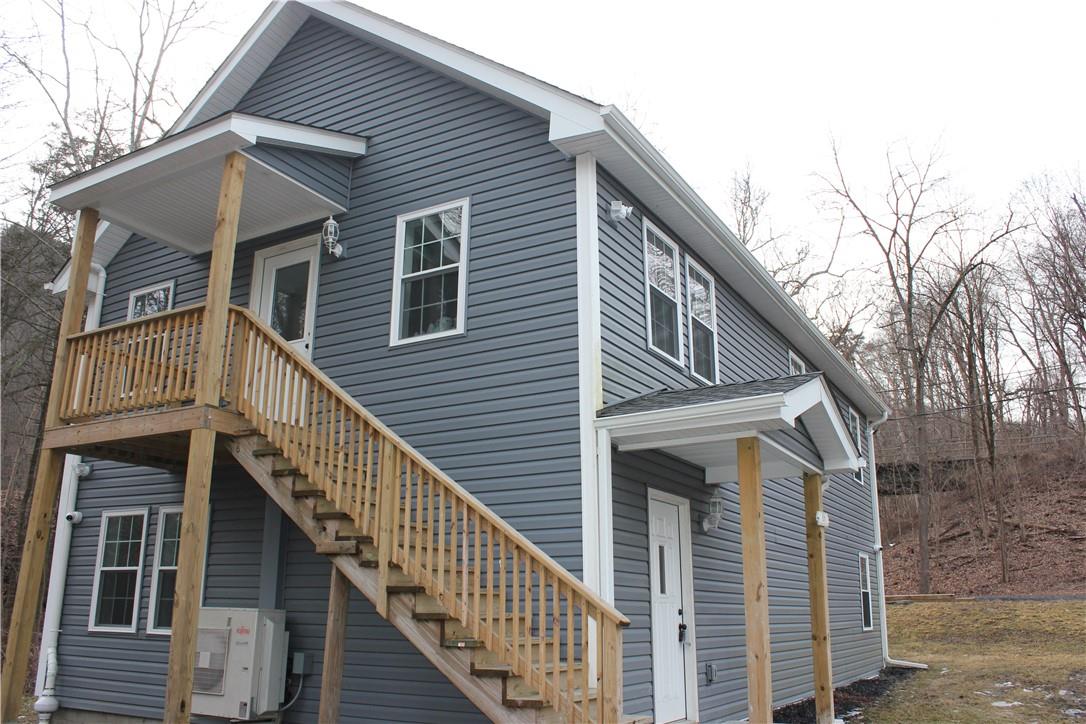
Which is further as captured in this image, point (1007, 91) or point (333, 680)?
point (1007, 91)

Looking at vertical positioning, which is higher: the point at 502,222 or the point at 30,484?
the point at 502,222

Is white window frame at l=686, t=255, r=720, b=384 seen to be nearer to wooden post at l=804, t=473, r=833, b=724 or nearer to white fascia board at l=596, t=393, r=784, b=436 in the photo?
wooden post at l=804, t=473, r=833, b=724

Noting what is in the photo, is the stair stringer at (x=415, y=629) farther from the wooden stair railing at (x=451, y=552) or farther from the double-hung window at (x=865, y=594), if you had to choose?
the double-hung window at (x=865, y=594)

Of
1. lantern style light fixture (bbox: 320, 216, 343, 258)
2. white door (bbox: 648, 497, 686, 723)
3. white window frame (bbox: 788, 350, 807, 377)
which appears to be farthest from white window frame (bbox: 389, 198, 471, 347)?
white window frame (bbox: 788, 350, 807, 377)

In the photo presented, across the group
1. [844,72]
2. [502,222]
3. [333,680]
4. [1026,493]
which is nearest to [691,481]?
[502,222]

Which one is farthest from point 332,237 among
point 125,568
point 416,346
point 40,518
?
point 125,568

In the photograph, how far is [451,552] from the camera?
19.4ft

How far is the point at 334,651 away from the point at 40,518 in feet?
→ 11.6

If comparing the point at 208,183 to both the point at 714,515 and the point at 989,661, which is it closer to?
the point at 714,515

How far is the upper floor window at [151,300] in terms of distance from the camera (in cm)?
1117

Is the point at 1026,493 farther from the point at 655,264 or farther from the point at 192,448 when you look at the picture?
the point at 192,448

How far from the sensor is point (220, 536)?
32.4 ft

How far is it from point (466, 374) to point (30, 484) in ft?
48.0

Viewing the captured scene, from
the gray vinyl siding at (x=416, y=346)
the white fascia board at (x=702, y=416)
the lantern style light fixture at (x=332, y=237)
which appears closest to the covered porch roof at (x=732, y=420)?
the white fascia board at (x=702, y=416)
